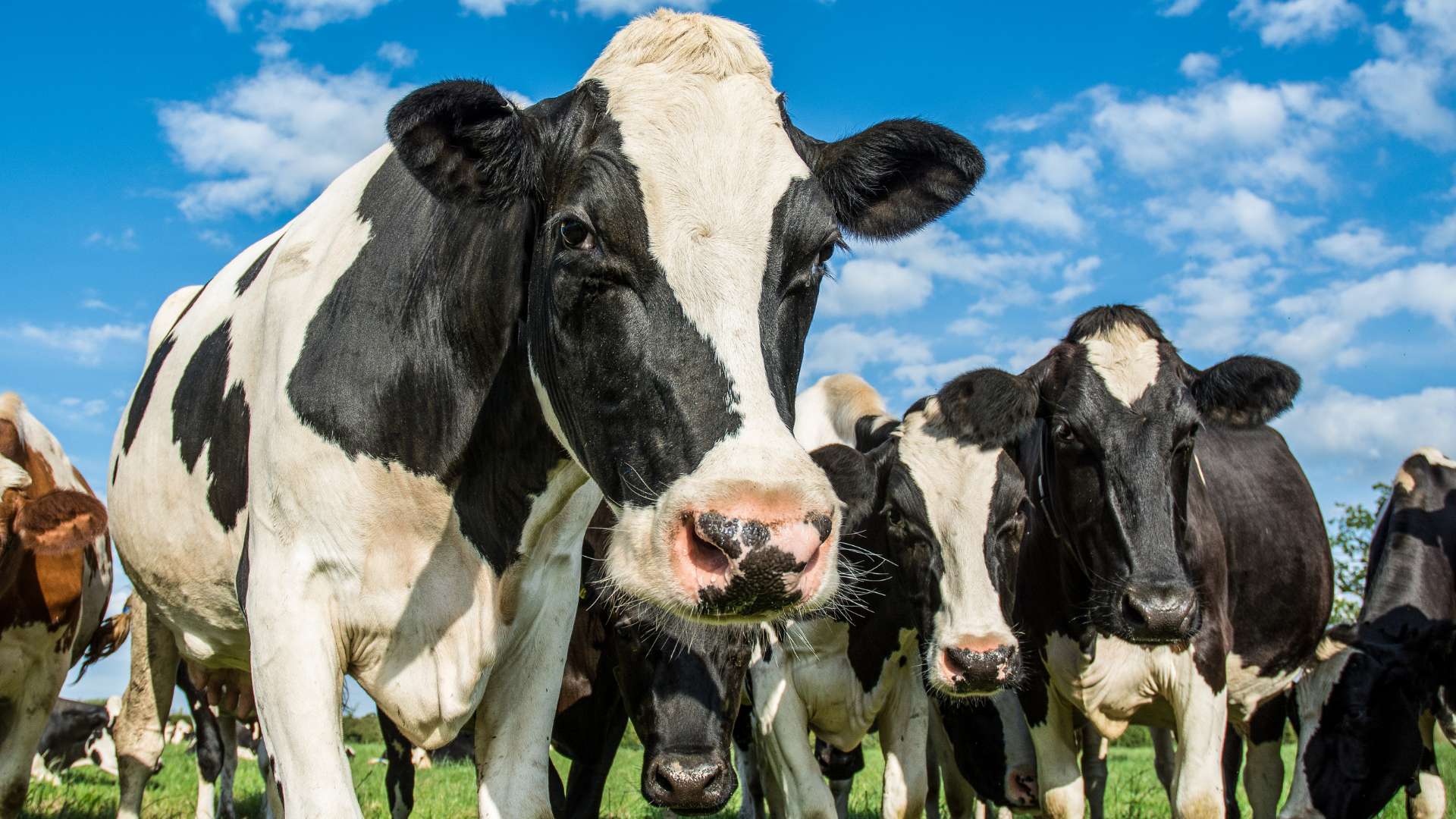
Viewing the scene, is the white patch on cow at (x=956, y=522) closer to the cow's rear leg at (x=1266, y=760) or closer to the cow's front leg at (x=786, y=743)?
the cow's front leg at (x=786, y=743)

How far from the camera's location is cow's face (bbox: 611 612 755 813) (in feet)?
→ 16.2

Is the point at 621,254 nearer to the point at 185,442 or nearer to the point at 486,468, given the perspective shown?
the point at 486,468

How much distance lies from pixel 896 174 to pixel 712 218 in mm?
1228

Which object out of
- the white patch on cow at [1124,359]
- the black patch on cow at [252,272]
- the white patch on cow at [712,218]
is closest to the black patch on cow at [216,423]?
the black patch on cow at [252,272]

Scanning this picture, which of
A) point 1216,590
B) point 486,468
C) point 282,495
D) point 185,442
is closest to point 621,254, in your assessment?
point 486,468

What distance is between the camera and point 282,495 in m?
3.74

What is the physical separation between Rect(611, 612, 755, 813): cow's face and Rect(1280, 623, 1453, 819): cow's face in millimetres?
3529

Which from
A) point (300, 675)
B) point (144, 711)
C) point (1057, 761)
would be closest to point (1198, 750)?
point (1057, 761)

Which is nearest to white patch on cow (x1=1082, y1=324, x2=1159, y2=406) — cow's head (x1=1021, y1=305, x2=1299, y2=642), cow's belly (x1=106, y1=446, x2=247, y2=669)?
cow's head (x1=1021, y1=305, x2=1299, y2=642)

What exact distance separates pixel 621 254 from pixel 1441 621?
23.8 feet

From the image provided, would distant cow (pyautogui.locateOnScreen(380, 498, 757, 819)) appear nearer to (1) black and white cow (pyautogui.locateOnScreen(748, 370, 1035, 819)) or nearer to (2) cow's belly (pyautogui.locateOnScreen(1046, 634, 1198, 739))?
(1) black and white cow (pyautogui.locateOnScreen(748, 370, 1035, 819))

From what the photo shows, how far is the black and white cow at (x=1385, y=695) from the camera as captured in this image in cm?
713

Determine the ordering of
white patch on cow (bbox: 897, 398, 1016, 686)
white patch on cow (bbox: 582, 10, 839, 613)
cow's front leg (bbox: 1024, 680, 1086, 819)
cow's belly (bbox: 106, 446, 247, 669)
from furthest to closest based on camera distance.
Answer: cow's front leg (bbox: 1024, 680, 1086, 819) → white patch on cow (bbox: 897, 398, 1016, 686) → cow's belly (bbox: 106, 446, 247, 669) → white patch on cow (bbox: 582, 10, 839, 613)

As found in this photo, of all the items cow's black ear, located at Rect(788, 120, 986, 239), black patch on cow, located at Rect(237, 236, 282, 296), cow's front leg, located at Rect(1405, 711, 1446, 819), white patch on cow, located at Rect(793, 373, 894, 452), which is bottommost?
cow's front leg, located at Rect(1405, 711, 1446, 819)
